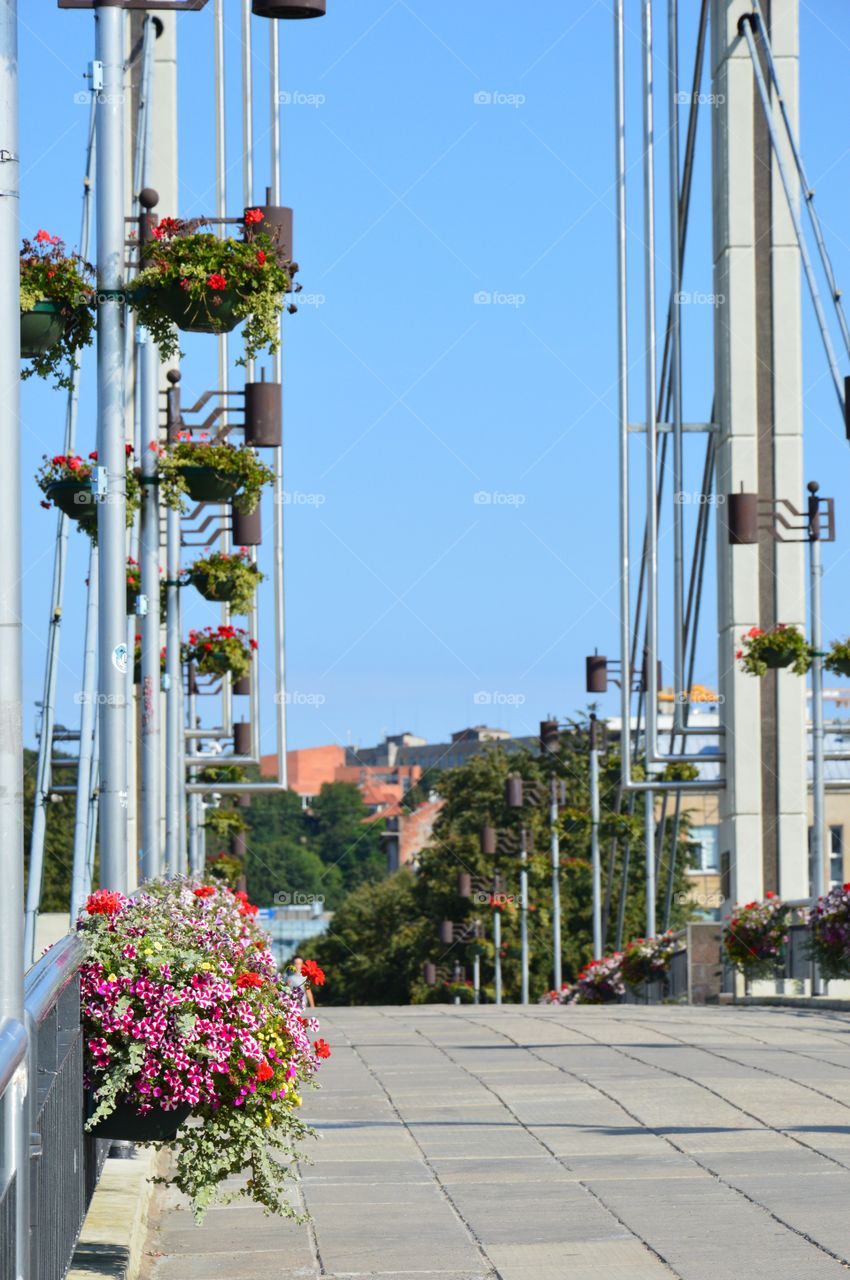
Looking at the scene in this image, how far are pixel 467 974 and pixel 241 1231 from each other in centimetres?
6905

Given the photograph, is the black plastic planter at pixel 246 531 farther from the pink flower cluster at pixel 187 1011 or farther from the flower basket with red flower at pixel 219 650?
the pink flower cluster at pixel 187 1011

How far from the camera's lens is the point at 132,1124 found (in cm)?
708

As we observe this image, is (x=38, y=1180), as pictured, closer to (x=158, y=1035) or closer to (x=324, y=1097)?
(x=158, y=1035)

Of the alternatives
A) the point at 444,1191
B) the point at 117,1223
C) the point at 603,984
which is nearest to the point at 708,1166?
the point at 444,1191

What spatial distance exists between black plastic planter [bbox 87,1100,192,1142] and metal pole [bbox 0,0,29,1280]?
2.03 meters

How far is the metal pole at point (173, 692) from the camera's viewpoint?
74.5 ft

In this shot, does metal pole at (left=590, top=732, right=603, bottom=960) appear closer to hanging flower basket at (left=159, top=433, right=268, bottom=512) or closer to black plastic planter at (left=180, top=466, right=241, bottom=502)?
hanging flower basket at (left=159, top=433, right=268, bottom=512)

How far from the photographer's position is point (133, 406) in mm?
20531

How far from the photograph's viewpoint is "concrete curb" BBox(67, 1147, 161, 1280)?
697cm

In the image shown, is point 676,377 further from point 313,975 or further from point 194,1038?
point 194,1038

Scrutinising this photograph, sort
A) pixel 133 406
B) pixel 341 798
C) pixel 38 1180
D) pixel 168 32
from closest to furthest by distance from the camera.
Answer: pixel 38 1180 < pixel 133 406 < pixel 168 32 < pixel 341 798

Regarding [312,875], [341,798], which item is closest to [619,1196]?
[312,875]

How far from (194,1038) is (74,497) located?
8289 mm

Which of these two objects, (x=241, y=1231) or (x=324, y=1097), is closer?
(x=241, y=1231)
